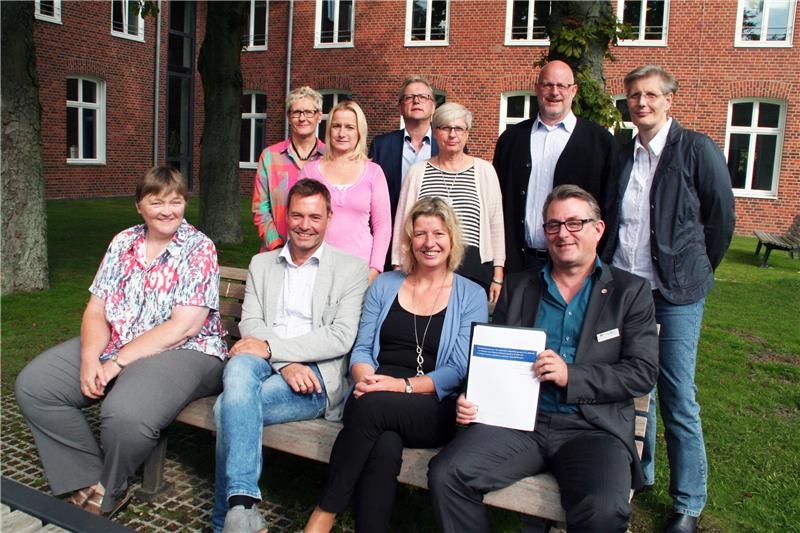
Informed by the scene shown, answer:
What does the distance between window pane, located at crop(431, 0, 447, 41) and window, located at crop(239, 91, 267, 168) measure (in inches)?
241

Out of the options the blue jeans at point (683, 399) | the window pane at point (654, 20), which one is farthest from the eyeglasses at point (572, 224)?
the window pane at point (654, 20)

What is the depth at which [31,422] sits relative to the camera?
3543 millimetres

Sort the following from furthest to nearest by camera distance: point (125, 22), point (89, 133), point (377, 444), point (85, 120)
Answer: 1. point (125, 22)
2. point (89, 133)
3. point (85, 120)
4. point (377, 444)

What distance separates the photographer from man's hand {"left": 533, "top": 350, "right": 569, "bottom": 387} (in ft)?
9.51

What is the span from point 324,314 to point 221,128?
29.4ft

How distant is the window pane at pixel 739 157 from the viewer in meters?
18.0

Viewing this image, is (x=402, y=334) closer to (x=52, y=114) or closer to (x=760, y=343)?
(x=760, y=343)

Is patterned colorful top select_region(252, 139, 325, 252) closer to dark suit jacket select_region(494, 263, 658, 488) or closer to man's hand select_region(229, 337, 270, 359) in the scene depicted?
man's hand select_region(229, 337, 270, 359)

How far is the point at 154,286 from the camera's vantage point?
148 inches

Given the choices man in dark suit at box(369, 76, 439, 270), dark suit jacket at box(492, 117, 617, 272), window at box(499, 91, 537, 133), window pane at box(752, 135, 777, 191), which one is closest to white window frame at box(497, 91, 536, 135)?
window at box(499, 91, 537, 133)

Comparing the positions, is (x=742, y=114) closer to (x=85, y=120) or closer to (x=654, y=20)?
(x=654, y=20)

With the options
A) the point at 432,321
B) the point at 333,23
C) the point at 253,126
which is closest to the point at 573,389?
the point at 432,321

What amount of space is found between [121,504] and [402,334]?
1635mm

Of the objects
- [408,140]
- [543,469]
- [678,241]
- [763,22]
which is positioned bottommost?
[543,469]
